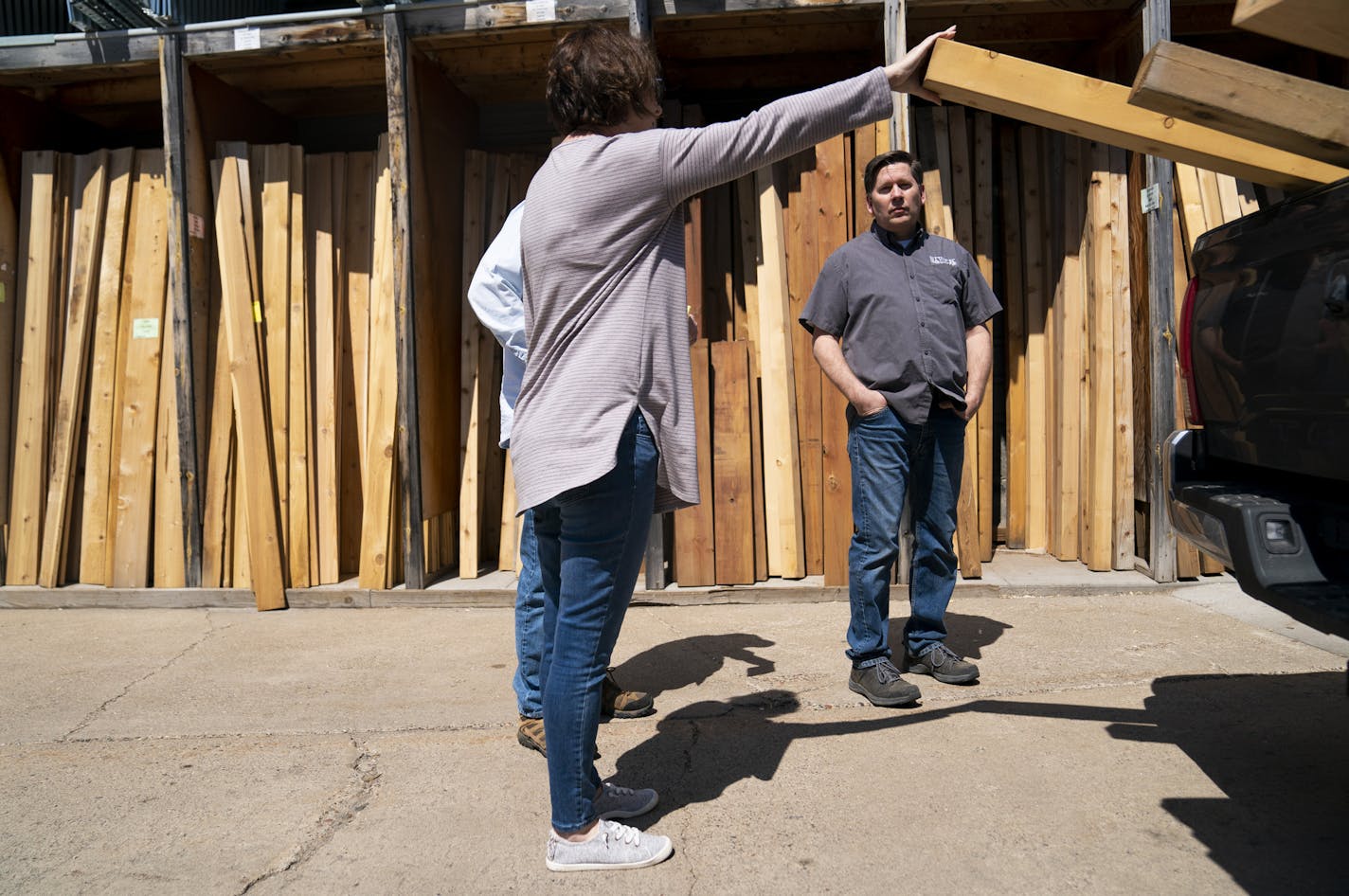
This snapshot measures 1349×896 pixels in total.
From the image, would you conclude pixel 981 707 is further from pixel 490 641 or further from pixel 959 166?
pixel 959 166

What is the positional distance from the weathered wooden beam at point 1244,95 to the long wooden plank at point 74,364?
18.7 ft

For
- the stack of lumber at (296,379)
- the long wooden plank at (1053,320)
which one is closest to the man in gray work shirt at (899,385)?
the long wooden plank at (1053,320)

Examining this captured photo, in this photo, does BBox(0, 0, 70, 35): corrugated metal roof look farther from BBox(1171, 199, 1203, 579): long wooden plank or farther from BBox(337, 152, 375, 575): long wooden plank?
BBox(1171, 199, 1203, 579): long wooden plank

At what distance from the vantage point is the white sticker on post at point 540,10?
17.1 ft

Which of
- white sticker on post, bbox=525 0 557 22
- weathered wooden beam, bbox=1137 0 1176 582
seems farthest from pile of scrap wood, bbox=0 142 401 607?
weathered wooden beam, bbox=1137 0 1176 582

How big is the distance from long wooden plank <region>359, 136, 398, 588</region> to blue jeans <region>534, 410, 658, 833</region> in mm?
3411

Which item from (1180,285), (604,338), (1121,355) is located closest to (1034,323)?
(1121,355)

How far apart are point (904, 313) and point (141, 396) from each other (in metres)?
4.50

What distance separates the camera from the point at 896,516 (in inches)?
142

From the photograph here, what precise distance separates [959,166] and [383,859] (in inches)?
196

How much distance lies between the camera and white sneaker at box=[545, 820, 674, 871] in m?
2.41

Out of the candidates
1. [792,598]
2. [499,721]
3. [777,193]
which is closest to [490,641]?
[499,721]

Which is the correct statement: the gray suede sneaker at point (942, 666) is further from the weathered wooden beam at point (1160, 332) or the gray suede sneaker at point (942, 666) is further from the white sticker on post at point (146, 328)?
the white sticker on post at point (146, 328)

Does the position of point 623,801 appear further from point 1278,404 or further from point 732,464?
point 732,464
